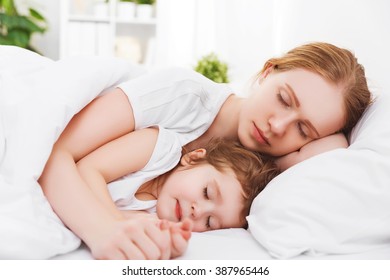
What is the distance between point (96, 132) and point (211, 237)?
→ 0.37m

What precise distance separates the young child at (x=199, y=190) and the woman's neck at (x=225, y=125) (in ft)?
0.53

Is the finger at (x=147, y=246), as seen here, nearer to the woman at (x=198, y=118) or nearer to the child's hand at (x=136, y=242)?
the child's hand at (x=136, y=242)

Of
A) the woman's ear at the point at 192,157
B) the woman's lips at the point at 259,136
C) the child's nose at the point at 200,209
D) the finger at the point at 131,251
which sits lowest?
the child's nose at the point at 200,209

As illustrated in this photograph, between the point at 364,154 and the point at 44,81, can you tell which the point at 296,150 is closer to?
the point at 364,154

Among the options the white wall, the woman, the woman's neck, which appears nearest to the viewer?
the woman

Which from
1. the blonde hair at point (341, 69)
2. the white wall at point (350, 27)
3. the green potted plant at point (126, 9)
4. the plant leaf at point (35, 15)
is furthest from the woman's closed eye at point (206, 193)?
the plant leaf at point (35, 15)

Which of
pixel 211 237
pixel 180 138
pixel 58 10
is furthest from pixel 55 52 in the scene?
pixel 211 237

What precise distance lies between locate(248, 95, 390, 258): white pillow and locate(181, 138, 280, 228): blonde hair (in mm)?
99

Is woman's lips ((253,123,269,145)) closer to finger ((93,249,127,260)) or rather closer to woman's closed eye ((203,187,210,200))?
woman's closed eye ((203,187,210,200))

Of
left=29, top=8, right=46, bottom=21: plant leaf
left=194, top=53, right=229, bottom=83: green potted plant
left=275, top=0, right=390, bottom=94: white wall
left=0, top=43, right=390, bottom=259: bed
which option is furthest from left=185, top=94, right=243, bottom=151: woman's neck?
left=29, top=8, right=46, bottom=21: plant leaf

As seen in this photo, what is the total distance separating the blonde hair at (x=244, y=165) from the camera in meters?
1.20

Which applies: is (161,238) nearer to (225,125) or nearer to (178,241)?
(178,241)

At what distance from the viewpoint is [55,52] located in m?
4.51

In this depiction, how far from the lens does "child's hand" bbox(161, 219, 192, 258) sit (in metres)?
0.88
